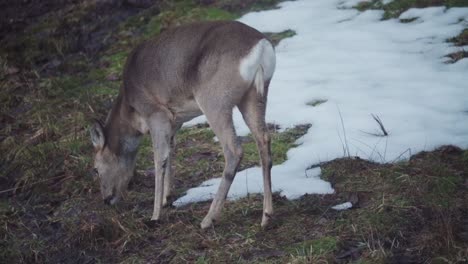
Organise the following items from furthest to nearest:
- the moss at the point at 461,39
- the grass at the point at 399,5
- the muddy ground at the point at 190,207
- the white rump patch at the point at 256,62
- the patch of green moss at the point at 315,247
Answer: the grass at the point at 399,5
the moss at the point at 461,39
the white rump patch at the point at 256,62
the muddy ground at the point at 190,207
the patch of green moss at the point at 315,247

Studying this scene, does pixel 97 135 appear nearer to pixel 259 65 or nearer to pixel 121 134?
pixel 121 134

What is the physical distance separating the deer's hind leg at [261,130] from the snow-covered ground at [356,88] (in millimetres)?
468

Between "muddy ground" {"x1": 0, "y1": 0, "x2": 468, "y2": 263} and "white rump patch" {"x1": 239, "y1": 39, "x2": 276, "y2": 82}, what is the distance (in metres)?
1.09

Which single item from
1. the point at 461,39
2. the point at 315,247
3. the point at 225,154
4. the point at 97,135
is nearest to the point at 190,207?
the point at 225,154

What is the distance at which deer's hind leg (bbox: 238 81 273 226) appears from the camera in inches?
206

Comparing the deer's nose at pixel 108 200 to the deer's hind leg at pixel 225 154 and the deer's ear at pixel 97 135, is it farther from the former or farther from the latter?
the deer's hind leg at pixel 225 154

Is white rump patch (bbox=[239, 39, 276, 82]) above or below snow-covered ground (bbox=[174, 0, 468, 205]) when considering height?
above

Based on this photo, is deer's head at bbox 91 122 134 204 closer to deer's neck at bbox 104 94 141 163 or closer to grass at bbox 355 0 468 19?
deer's neck at bbox 104 94 141 163

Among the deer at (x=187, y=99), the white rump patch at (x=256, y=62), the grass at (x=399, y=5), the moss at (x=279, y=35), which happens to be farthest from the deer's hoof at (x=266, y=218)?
the grass at (x=399, y=5)

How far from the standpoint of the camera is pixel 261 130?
17.6ft

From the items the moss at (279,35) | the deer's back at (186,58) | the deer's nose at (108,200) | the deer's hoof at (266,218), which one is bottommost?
the deer's nose at (108,200)

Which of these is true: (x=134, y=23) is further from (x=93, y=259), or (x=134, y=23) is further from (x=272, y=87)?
(x=93, y=259)

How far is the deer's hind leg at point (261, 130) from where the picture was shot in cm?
523

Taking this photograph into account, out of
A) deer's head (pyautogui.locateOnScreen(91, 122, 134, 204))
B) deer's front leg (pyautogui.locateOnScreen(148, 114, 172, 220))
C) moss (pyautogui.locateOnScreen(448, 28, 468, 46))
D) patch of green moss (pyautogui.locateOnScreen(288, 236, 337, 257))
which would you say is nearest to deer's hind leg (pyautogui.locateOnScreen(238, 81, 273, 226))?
patch of green moss (pyautogui.locateOnScreen(288, 236, 337, 257))
